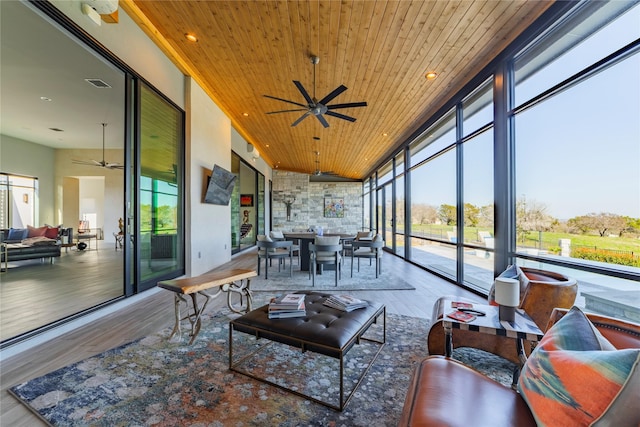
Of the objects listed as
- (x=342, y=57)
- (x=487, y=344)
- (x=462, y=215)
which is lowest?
(x=487, y=344)

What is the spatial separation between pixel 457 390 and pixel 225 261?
5661 mm

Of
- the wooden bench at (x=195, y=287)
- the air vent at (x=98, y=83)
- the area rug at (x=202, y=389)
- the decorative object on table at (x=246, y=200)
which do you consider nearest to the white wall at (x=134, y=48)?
the air vent at (x=98, y=83)

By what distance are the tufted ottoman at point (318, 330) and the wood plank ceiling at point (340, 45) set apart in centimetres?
299

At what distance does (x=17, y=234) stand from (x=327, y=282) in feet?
24.0

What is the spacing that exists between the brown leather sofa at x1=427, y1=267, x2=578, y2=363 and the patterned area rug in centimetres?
206

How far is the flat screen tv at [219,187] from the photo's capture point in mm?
5043

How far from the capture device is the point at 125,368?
1.93 metres

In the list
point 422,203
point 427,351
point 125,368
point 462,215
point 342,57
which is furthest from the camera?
point 422,203

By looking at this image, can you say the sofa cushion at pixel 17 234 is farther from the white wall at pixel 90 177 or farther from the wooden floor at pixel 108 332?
the wooden floor at pixel 108 332

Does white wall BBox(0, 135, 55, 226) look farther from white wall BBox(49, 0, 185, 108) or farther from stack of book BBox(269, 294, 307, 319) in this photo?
stack of book BBox(269, 294, 307, 319)

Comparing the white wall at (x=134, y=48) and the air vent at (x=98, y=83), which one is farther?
the air vent at (x=98, y=83)

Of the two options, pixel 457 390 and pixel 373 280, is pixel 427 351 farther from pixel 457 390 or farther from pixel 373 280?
pixel 373 280

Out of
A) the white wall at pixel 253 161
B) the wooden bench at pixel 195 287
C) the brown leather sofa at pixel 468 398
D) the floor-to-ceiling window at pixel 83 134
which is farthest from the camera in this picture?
the white wall at pixel 253 161

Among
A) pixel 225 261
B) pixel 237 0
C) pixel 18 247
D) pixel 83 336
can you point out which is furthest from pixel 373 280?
pixel 18 247
